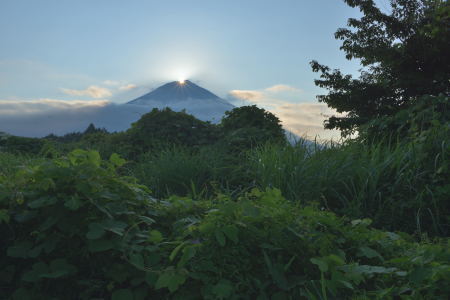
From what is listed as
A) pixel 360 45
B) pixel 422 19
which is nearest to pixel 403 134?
pixel 360 45

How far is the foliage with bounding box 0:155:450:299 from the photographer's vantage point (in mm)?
2256

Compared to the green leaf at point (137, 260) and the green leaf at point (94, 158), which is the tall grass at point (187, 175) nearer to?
the green leaf at point (94, 158)

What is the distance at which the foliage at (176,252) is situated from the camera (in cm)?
226

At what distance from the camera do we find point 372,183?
487 cm

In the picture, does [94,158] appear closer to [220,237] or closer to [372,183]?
[220,237]

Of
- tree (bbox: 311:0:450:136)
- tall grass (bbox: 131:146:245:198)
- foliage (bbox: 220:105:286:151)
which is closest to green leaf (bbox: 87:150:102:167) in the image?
tall grass (bbox: 131:146:245:198)

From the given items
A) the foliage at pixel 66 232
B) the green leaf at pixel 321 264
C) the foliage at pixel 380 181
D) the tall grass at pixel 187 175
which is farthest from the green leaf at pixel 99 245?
the tall grass at pixel 187 175

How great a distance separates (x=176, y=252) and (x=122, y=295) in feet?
1.19

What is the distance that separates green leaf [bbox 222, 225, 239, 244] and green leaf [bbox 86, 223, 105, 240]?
0.65 m

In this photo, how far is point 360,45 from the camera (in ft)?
63.9

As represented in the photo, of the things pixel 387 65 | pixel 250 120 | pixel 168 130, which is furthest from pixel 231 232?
pixel 387 65

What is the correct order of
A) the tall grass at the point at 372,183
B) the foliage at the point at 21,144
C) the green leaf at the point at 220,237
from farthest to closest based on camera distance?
1. the foliage at the point at 21,144
2. the tall grass at the point at 372,183
3. the green leaf at the point at 220,237

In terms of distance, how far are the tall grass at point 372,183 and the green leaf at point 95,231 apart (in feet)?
8.90

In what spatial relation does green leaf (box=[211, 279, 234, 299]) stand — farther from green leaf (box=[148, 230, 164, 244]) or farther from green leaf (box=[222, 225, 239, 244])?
green leaf (box=[148, 230, 164, 244])
